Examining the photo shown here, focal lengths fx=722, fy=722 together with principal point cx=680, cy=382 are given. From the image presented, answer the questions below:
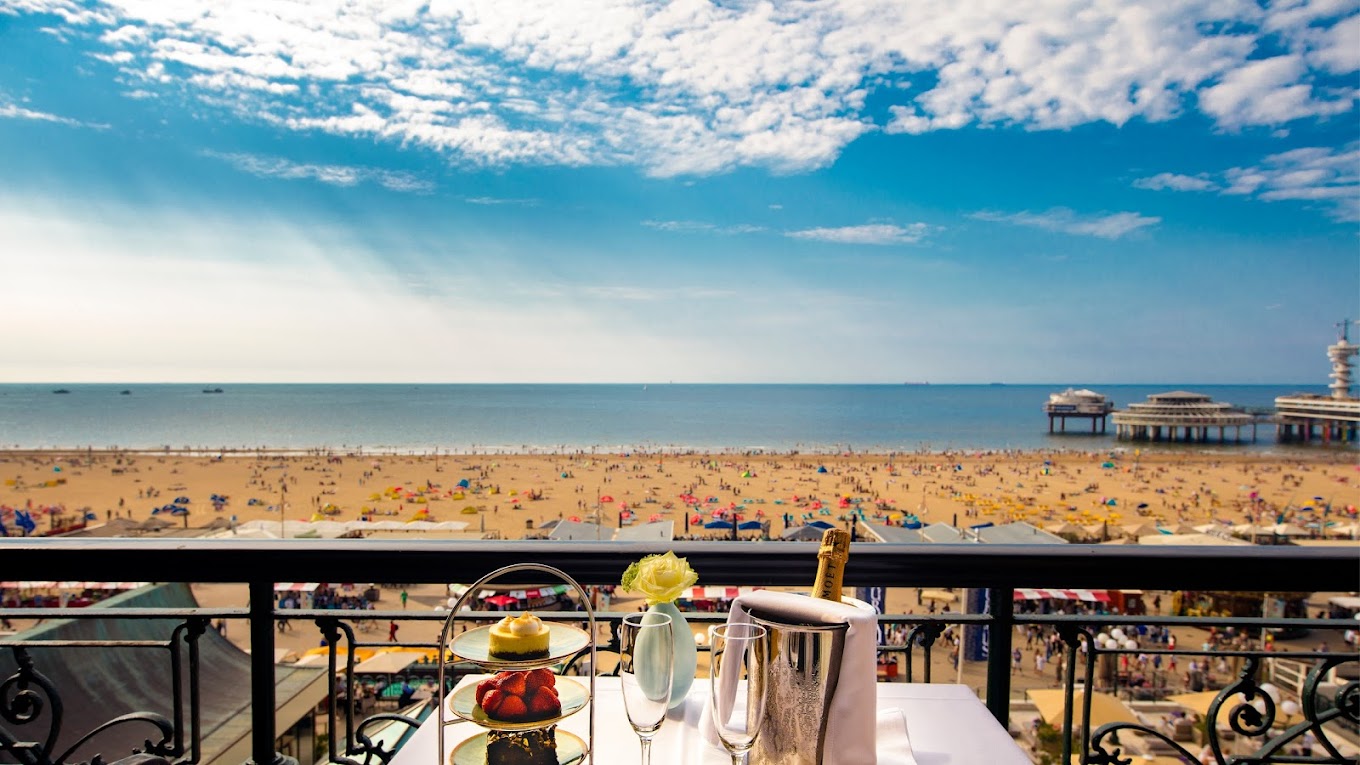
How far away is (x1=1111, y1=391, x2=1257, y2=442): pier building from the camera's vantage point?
4644cm

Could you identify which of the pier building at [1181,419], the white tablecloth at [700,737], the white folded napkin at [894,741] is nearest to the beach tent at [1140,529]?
the white tablecloth at [700,737]

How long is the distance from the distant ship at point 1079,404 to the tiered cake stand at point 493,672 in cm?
5832

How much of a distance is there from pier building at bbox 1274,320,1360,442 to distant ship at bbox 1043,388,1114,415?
33.1ft

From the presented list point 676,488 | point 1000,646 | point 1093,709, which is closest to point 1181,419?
point 676,488

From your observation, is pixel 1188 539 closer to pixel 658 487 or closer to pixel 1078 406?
pixel 658 487

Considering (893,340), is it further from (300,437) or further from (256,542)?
(256,542)

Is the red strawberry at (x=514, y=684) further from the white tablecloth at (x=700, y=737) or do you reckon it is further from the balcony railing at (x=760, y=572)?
the balcony railing at (x=760, y=572)

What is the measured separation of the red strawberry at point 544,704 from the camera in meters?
0.87

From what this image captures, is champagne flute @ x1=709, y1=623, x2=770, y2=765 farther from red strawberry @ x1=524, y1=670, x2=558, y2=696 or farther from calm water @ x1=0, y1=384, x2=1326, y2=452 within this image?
calm water @ x1=0, y1=384, x2=1326, y2=452

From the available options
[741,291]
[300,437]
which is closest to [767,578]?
[300,437]

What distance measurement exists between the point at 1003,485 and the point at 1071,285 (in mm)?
46181

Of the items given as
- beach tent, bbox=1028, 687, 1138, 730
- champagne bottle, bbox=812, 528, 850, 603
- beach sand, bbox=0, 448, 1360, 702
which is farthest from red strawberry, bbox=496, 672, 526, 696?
beach sand, bbox=0, 448, 1360, 702

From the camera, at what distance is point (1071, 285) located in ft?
214

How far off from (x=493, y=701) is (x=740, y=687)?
0.30 m
